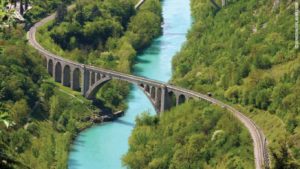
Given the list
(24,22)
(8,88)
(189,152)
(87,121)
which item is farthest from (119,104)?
(24,22)

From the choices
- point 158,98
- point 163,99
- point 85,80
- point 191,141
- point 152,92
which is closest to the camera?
point 191,141

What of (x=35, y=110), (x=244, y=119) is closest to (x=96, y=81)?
(x=35, y=110)

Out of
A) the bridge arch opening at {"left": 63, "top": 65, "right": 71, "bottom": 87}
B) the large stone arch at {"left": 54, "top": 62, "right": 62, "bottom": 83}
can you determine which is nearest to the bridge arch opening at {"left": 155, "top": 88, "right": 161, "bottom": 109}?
the bridge arch opening at {"left": 63, "top": 65, "right": 71, "bottom": 87}

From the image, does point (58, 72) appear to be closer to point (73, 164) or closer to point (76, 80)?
point (76, 80)

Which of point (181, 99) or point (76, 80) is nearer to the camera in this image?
point (181, 99)

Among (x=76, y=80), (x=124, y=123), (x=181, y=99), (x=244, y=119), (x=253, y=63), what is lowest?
(x=124, y=123)

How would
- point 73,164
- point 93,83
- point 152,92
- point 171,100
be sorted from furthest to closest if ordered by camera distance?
point 93,83 → point 152,92 → point 171,100 → point 73,164

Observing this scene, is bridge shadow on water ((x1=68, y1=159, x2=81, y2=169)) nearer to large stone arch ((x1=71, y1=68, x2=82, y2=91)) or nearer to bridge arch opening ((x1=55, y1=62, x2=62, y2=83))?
large stone arch ((x1=71, y1=68, x2=82, y2=91))
